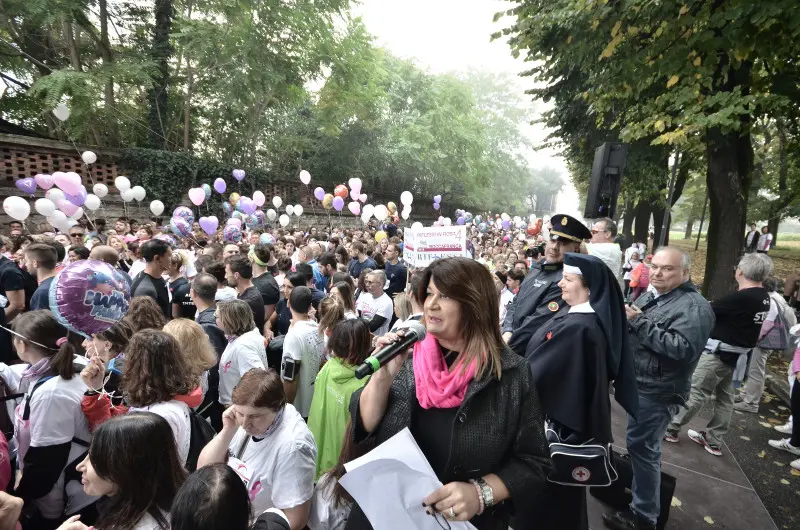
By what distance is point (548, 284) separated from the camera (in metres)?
3.49

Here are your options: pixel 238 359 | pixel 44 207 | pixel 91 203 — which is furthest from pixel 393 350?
pixel 91 203

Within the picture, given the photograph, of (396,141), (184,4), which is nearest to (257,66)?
(184,4)

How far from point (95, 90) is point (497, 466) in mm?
18049

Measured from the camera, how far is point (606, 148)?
214 inches

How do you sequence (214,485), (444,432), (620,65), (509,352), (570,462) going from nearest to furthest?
(214,485)
(444,432)
(509,352)
(570,462)
(620,65)

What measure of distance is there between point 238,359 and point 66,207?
8441 mm

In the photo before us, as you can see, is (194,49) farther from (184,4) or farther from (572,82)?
(572,82)

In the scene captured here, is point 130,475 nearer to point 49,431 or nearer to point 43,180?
point 49,431

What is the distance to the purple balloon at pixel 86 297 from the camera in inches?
98.3

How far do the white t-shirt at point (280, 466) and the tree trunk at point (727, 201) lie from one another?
8985 mm

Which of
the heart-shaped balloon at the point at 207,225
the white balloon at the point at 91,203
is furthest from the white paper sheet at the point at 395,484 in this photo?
the white balloon at the point at 91,203

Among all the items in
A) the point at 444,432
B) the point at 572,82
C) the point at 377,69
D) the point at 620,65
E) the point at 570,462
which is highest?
the point at 377,69

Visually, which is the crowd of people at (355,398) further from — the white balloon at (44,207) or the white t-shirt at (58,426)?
the white balloon at (44,207)

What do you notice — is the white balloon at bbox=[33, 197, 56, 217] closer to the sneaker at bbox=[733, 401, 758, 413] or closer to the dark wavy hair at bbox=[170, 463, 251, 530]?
the dark wavy hair at bbox=[170, 463, 251, 530]
